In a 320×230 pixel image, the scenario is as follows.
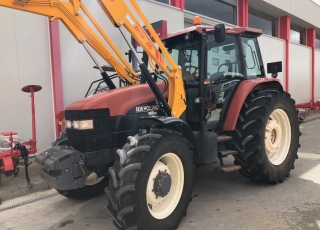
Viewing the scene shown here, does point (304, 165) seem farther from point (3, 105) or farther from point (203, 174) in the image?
point (3, 105)

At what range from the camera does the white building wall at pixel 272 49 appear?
39.6ft

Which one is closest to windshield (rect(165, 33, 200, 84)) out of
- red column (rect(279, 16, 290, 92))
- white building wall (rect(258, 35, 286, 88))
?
white building wall (rect(258, 35, 286, 88))

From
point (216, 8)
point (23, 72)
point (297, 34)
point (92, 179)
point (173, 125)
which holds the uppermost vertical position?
point (297, 34)

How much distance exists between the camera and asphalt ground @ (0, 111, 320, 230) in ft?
9.79

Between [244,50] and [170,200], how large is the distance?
2413mm

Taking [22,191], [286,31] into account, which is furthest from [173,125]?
[286,31]

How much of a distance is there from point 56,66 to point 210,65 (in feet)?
11.4

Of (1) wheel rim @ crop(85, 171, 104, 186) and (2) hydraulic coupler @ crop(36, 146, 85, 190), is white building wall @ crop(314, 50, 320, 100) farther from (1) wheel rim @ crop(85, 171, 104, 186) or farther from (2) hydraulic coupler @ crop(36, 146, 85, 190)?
(2) hydraulic coupler @ crop(36, 146, 85, 190)

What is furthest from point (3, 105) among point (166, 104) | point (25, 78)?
point (166, 104)

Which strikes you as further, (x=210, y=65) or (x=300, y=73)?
(x=300, y=73)

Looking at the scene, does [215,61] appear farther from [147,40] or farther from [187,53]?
[147,40]

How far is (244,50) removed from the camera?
414 centimetres

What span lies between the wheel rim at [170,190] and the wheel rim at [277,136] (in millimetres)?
1710

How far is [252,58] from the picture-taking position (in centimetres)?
433
